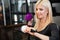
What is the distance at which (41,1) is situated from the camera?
958 millimetres

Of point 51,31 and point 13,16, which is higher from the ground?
point 13,16

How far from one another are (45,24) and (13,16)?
0.49 meters

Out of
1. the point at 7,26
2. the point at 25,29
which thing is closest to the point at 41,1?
the point at 25,29

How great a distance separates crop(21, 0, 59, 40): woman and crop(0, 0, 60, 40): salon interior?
17 centimetres

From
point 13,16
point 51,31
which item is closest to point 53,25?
point 51,31

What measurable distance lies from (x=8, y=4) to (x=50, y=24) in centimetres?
58

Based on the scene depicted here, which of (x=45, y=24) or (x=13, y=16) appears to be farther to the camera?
(x=13, y=16)

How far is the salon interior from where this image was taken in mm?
1198

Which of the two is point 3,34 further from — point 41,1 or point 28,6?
point 41,1

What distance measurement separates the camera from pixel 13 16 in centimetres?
137

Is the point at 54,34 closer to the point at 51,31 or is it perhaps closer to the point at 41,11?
the point at 51,31

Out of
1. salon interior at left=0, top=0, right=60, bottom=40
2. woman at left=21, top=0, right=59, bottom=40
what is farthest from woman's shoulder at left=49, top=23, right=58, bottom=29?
salon interior at left=0, top=0, right=60, bottom=40

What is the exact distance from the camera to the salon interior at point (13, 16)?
1.20 m

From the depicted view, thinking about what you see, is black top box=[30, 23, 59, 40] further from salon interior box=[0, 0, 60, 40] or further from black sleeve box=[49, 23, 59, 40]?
salon interior box=[0, 0, 60, 40]
